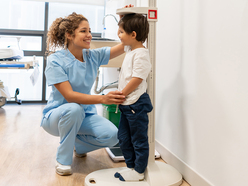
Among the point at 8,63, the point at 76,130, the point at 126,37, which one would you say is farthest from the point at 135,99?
the point at 8,63

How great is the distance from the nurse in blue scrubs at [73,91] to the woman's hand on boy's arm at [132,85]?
Answer: 0.50ft

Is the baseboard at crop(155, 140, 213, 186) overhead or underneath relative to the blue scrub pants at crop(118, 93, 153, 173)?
underneath

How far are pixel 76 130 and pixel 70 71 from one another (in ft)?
1.09

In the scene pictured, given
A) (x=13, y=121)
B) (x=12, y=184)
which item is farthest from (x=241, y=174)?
(x=13, y=121)

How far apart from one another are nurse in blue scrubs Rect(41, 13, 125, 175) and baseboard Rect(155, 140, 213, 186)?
1.13 feet

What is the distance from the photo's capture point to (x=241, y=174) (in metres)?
0.81

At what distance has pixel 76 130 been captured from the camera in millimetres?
1272

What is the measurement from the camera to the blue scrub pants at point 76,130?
124 cm

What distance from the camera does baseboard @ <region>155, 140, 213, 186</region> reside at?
1.06 meters

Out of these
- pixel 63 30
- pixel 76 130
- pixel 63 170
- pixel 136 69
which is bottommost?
pixel 63 170

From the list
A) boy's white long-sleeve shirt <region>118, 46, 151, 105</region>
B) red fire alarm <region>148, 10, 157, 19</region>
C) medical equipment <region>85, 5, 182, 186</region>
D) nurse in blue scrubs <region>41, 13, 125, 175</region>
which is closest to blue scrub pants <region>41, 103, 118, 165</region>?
nurse in blue scrubs <region>41, 13, 125, 175</region>

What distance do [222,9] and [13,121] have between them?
2493 millimetres

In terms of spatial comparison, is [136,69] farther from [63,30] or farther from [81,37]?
[63,30]

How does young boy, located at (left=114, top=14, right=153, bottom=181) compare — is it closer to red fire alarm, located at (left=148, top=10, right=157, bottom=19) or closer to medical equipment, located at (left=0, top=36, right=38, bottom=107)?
red fire alarm, located at (left=148, top=10, right=157, bottom=19)
